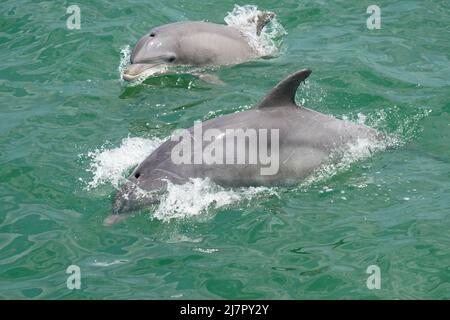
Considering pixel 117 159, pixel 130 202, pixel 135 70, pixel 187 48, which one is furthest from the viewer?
pixel 187 48

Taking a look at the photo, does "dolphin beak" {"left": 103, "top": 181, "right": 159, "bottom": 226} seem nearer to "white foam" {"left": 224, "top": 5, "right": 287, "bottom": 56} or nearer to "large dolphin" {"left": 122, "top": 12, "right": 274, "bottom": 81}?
"large dolphin" {"left": 122, "top": 12, "right": 274, "bottom": 81}

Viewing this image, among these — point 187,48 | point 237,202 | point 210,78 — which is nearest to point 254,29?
point 187,48

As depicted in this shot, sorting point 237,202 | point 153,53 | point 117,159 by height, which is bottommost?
point 237,202

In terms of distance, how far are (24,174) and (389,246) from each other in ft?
16.2

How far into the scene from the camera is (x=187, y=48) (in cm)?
1516

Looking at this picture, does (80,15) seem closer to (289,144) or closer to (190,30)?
(190,30)

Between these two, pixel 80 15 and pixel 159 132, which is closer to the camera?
pixel 159 132

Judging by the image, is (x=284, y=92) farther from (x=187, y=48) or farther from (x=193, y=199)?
(x=187, y=48)

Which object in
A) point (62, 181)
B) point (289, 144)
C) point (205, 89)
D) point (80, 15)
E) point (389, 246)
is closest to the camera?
point (389, 246)

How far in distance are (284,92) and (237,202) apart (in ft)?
4.63

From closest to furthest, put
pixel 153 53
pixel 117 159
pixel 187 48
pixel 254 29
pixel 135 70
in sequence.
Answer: pixel 117 159 → pixel 135 70 → pixel 153 53 → pixel 187 48 → pixel 254 29

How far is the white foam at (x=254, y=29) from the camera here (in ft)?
52.4

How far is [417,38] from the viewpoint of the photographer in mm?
16406

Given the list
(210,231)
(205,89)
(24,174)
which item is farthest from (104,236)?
(205,89)
